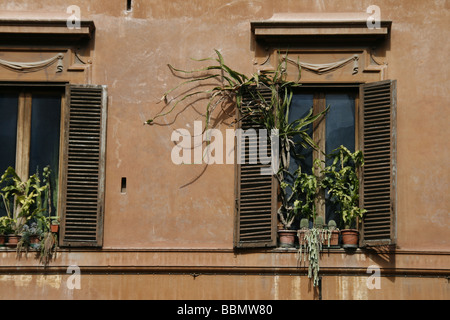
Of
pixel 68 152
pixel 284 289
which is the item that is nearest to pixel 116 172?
pixel 68 152

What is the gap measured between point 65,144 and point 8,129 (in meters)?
0.86

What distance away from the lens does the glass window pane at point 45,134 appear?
18.4m

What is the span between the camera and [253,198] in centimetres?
1797

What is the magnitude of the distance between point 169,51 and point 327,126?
2155 mm

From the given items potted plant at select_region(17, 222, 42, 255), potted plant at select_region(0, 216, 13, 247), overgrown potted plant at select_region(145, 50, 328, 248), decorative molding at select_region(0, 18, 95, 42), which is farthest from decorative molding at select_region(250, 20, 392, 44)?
potted plant at select_region(0, 216, 13, 247)

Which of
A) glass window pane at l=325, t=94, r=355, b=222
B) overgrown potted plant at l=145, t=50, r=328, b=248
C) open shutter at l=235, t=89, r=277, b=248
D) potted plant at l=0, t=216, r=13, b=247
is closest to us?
open shutter at l=235, t=89, r=277, b=248

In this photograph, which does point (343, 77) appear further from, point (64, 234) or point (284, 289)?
point (64, 234)

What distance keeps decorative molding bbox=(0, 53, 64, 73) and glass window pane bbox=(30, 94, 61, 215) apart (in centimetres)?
36

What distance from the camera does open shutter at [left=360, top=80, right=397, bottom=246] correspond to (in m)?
17.7

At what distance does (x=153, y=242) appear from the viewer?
A: 58.7ft
